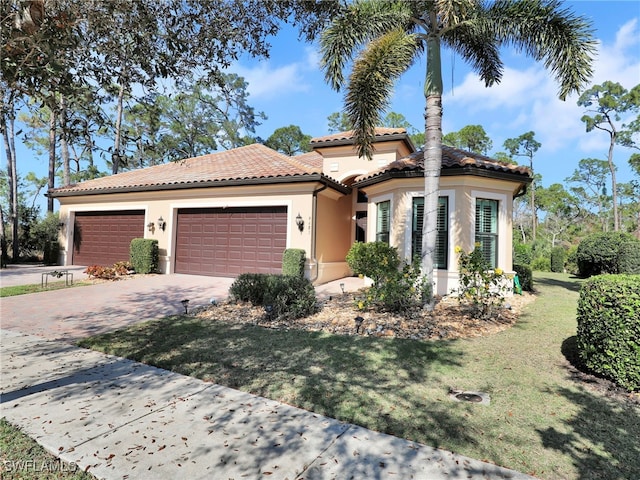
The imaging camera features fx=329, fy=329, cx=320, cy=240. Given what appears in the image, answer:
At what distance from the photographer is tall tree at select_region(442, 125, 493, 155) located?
105ft

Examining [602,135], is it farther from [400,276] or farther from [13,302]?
[13,302]

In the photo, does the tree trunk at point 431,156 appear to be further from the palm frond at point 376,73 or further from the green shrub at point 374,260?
the green shrub at point 374,260

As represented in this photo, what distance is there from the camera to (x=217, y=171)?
1448 cm

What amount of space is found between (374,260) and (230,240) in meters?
7.29

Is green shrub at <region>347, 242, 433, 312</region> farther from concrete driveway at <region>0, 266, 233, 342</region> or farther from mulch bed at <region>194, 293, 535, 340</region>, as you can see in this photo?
concrete driveway at <region>0, 266, 233, 342</region>

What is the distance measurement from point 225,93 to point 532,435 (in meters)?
6.10

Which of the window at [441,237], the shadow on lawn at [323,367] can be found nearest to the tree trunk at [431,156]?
the shadow on lawn at [323,367]

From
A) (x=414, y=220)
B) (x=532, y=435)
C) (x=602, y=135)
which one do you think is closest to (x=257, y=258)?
(x=414, y=220)

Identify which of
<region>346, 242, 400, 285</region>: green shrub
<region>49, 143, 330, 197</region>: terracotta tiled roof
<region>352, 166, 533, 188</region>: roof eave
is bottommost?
<region>346, 242, 400, 285</region>: green shrub

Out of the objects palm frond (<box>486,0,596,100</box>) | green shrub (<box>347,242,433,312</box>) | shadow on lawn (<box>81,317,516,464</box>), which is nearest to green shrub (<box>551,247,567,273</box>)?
palm frond (<box>486,0,596,100</box>)

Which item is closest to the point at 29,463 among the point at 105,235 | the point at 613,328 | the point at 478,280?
the point at 613,328

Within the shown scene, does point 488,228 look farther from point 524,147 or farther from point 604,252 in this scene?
point 524,147

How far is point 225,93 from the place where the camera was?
219 inches

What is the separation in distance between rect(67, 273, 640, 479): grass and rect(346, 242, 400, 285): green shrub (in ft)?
6.11
